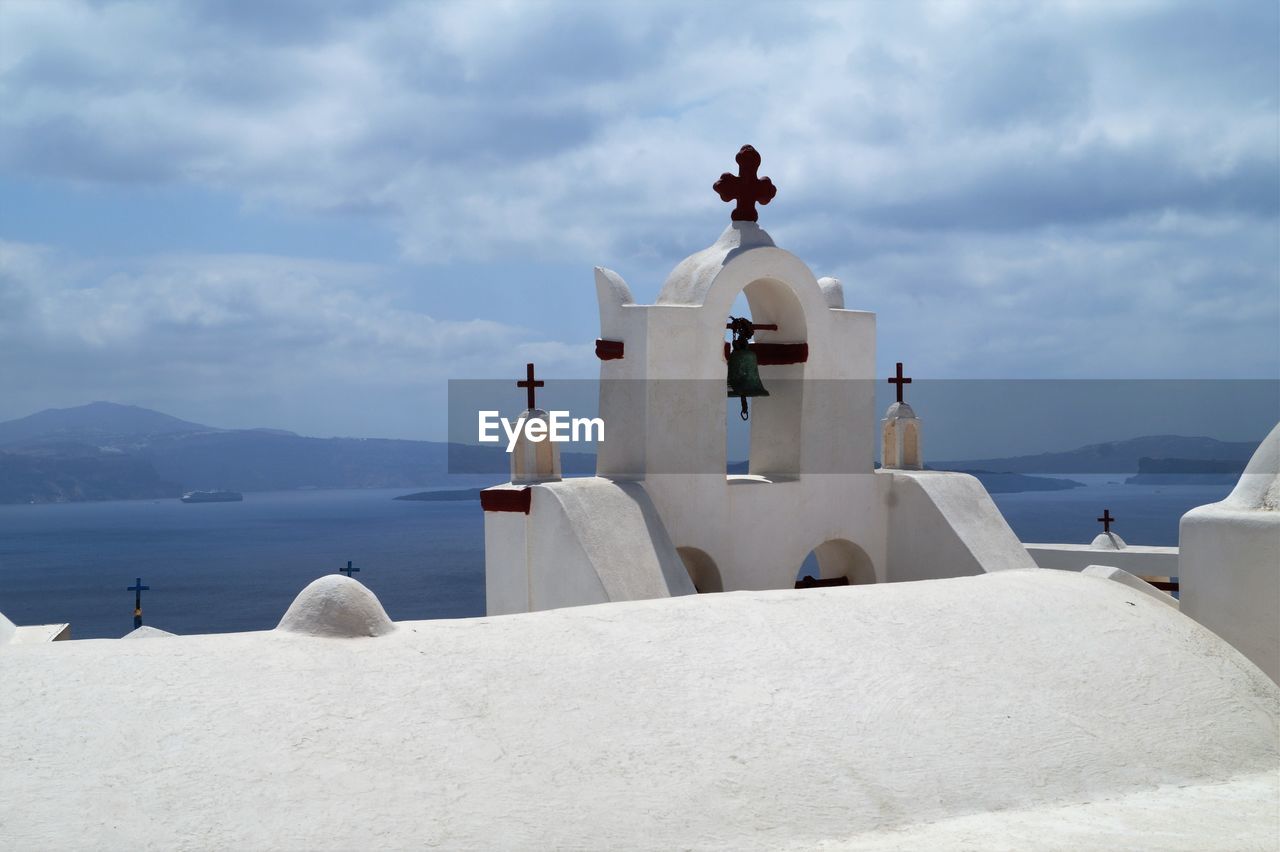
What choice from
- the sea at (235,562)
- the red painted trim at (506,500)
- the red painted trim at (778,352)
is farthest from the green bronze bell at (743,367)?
the sea at (235,562)

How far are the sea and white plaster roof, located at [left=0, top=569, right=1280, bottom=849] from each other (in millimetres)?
29484

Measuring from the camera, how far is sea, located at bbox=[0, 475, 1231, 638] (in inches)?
2255

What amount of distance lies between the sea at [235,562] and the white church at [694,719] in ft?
96.5

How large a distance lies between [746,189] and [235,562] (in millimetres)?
83334

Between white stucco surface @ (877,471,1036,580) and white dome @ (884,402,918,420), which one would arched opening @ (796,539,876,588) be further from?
white dome @ (884,402,918,420)

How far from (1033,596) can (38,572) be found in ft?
274

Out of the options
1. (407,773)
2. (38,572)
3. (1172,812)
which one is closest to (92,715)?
(407,773)

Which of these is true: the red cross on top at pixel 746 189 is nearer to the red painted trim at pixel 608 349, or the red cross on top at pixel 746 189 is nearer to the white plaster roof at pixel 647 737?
the red painted trim at pixel 608 349

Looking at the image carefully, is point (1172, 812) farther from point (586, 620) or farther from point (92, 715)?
point (92, 715)

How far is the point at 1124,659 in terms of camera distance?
21.8ft

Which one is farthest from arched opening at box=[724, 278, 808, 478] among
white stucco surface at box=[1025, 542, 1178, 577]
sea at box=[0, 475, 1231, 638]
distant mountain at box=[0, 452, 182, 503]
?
distant mountain at box=[0, 452, 182, 503]

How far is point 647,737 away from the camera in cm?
511

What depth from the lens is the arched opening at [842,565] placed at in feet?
36.9

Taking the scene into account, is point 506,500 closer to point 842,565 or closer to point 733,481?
point 733,481
